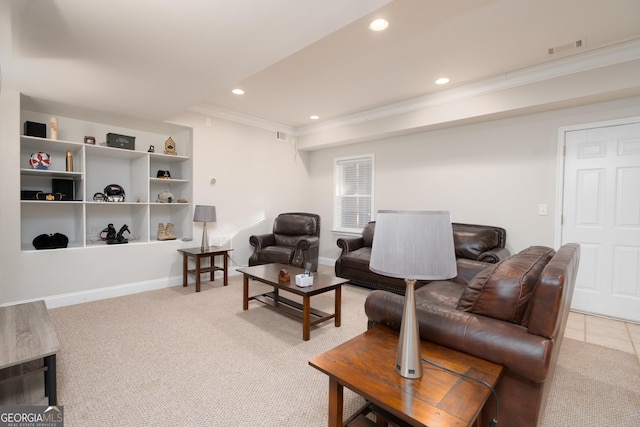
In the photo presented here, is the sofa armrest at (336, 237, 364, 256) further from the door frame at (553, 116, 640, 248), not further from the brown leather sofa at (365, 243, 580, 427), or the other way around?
the brown leather sofa at (365, 243, 580, 427)

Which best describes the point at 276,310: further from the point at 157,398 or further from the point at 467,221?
the point at 467,221

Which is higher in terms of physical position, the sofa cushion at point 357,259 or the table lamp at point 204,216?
the table lamp at point 204,216

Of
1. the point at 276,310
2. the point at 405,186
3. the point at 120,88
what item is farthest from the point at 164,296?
the point at 405,186

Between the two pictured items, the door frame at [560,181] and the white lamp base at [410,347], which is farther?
the door frame at [560,181]

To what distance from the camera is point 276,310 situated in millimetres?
3260

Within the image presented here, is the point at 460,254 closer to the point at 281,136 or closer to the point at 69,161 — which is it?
the point at 281,136

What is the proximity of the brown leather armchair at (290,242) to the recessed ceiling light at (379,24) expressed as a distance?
2946mm

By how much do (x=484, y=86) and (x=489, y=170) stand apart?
109 cm

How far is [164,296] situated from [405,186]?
12.8 feet

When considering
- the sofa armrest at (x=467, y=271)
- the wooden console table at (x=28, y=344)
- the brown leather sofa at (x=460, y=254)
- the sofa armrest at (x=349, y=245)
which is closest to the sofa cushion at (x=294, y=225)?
the sofa armrest at (x=349, y=245)

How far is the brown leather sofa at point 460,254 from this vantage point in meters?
3.63

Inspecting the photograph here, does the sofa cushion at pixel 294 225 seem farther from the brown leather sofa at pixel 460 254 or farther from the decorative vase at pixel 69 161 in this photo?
the decorative vase at pixel 69 161

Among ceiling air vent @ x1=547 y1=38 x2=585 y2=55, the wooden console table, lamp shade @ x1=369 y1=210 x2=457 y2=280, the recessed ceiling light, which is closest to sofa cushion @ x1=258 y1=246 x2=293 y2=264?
the wooden console table

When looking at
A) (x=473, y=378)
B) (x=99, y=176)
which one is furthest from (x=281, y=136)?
(x=473, y=378)
